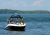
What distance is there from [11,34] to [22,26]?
492cm

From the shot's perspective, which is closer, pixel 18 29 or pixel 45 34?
pixel 45 34

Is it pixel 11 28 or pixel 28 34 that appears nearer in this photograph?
pixel 28 34

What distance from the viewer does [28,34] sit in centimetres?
2836

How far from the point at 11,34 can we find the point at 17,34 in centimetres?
117

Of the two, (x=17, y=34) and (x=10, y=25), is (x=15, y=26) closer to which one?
(x=10, y=25)

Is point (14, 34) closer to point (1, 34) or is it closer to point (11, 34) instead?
point (11, 34)

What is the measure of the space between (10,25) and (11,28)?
2.45 ft

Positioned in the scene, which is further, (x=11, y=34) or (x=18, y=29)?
(x=18, y=29)

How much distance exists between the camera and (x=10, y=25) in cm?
3400

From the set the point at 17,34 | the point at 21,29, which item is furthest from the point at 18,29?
the point at 17,34

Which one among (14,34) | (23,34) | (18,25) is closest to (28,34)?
(23,34)

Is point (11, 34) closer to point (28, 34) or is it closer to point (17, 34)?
point (17, 34)

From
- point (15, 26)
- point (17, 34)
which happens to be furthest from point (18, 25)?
point (17, 34)

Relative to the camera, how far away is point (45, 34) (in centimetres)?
2873
